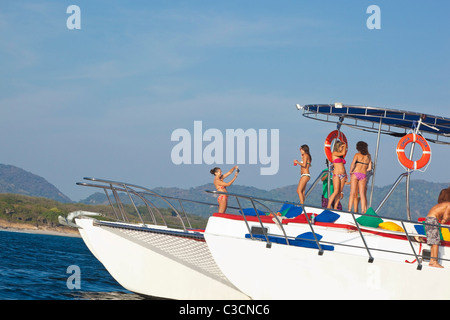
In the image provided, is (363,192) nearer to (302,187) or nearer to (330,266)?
(302,187)

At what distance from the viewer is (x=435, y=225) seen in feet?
29.9

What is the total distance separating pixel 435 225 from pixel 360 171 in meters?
2.96

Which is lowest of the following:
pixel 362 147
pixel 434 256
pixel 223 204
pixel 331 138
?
pixel 434 256

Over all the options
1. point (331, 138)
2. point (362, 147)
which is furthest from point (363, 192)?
point (331, 138)

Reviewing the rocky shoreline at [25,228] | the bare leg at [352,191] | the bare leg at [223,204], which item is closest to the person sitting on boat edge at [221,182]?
the bare leg at [223,204]

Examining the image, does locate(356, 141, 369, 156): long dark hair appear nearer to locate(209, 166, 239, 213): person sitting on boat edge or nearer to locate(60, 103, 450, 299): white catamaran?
locate(60, 103, 450, 299): white catamaran

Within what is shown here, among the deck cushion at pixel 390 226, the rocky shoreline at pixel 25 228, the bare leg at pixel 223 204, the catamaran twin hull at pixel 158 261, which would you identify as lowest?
the rocky shoreline at pixel 25 228

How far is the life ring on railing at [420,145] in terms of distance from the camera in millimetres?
11688

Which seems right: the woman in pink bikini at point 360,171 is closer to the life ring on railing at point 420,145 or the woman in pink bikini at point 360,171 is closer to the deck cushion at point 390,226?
the life ring on railing at point 420,145

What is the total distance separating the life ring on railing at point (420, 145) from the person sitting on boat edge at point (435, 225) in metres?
2.19

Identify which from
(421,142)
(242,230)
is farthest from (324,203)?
(242,230)

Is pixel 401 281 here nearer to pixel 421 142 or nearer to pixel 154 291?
pixel 421 142

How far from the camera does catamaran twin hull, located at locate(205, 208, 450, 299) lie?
357 inches

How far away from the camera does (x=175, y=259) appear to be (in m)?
11.0
